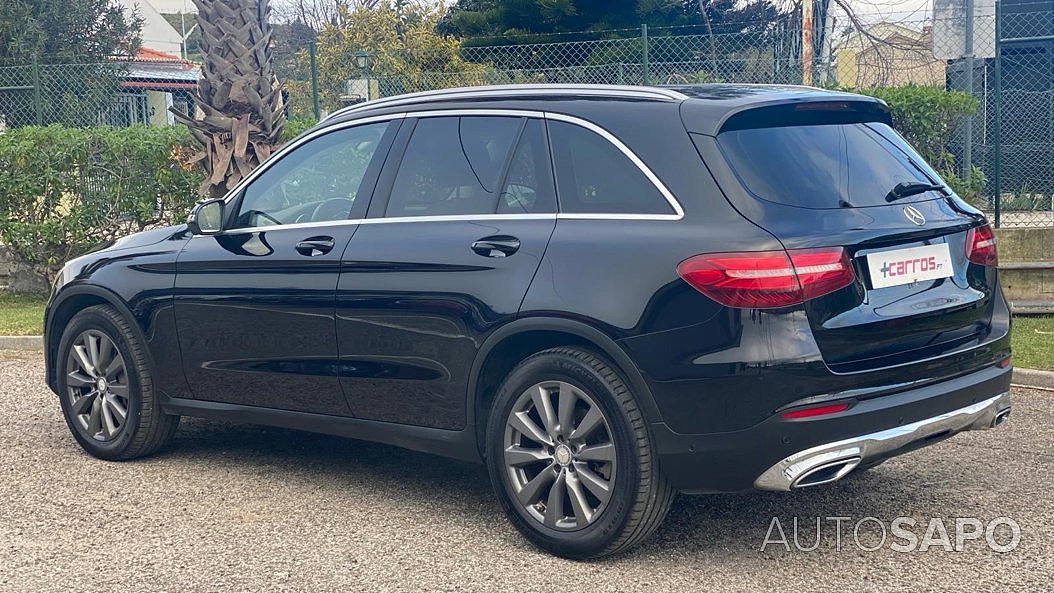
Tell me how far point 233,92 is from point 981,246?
818 centimetres

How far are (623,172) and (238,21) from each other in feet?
24.9

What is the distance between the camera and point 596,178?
4.74m

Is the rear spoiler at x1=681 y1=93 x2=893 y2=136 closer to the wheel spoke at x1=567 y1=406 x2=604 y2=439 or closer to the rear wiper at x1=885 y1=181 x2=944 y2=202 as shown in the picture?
the rear wiper at x1=885 y1=181 x2=944 y2=202

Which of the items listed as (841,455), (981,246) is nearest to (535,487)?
(841,455)

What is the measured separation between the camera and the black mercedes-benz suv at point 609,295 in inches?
166

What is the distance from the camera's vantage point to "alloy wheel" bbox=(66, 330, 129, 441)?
20.7ft

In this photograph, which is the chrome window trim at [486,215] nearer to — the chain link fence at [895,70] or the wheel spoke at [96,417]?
the wheel spoke at [96,417]

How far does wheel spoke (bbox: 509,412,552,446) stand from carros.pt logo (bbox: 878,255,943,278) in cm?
137

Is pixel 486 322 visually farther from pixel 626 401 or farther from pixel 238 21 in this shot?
pixel 238 21

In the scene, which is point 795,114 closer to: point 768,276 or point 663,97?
point 663,97

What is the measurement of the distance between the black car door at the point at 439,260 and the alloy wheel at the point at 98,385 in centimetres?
160

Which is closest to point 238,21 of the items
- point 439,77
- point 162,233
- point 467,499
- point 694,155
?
point 439,77

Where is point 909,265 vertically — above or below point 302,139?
below

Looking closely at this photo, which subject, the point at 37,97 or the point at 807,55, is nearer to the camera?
the point at 807,55
